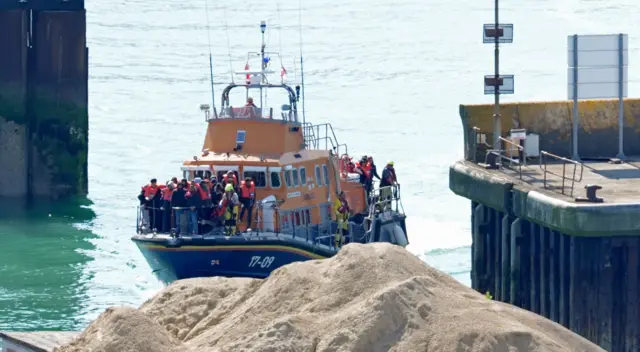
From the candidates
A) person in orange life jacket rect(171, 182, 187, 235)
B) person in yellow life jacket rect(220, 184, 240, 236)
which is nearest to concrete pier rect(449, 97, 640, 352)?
person in yellow life jacket rect(220, 184, 240, 236)

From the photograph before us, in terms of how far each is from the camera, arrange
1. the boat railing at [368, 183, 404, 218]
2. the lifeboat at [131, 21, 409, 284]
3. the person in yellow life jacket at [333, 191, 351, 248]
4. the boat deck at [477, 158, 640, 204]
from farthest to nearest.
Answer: the boat railing at [368, 183, 404, 218], the person in yellow life jacket at [333, 191, 351, 248], the lifeboat at [131, 21, 409, 284], the boat deck at [477, 158, 640, 204]

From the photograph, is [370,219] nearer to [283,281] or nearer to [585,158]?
[585,158]

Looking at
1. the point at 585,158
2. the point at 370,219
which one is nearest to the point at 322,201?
the point at 370,219

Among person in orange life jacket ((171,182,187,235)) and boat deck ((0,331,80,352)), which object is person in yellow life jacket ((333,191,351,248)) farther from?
boat deck ((0,331,80,352))

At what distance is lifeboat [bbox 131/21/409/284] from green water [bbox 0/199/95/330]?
2196 millimetres

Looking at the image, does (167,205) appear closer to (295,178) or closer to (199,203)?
(199,203)

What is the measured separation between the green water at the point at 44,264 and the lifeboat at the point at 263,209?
220 centimetres

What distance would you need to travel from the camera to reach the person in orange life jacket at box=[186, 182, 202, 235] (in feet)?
78.3

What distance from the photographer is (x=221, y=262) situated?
2422 cm

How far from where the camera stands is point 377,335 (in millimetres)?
9180

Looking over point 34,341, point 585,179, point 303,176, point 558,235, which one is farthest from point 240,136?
point 34,341

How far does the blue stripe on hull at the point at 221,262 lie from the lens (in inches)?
952

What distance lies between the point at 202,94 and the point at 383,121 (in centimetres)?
740

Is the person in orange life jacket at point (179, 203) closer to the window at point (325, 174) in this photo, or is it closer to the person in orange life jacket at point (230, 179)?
the person in orange life jacket at point (230, 179)
